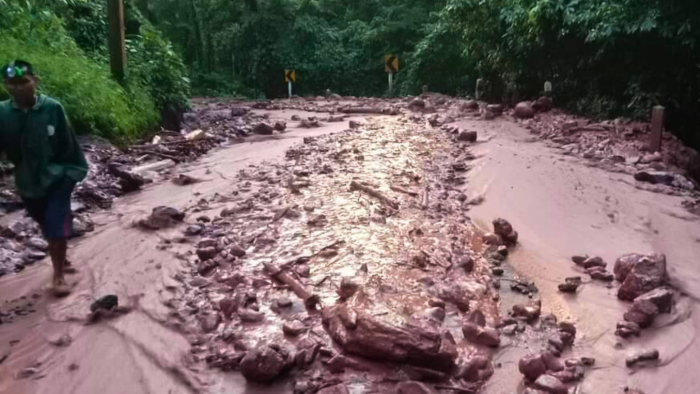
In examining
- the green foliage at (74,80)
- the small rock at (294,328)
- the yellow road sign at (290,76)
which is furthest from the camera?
the yellow road sign at (290,76)

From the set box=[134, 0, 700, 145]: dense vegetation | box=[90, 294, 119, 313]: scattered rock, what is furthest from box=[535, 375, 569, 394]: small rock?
box=[134, 0, 700, 145]: dense vegetation

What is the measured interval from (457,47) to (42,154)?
18646 millimetres

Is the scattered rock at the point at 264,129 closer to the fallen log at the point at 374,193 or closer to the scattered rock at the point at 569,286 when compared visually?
the fallen log at the point at 374,193

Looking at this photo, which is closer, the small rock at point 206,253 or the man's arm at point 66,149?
the man's arm at point 66,149

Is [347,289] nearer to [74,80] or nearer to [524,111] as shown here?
[74,80]

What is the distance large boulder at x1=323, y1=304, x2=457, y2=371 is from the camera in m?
3.23

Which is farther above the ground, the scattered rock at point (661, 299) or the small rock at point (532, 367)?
the scattered rock at point (661, 299)

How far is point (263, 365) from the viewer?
320 cm

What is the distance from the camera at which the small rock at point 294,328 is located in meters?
3.64

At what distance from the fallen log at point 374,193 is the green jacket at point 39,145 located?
121 inches

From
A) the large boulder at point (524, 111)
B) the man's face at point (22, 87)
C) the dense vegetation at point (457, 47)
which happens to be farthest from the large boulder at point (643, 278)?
the large boulder at point (524, 111)

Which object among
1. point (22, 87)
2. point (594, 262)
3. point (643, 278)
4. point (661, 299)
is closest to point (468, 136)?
point (594, 262)

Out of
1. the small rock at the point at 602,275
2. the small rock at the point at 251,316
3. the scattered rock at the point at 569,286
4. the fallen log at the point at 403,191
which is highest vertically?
the fallen log at the point at 403,191

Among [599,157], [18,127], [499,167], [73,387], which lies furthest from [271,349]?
[599,157]
